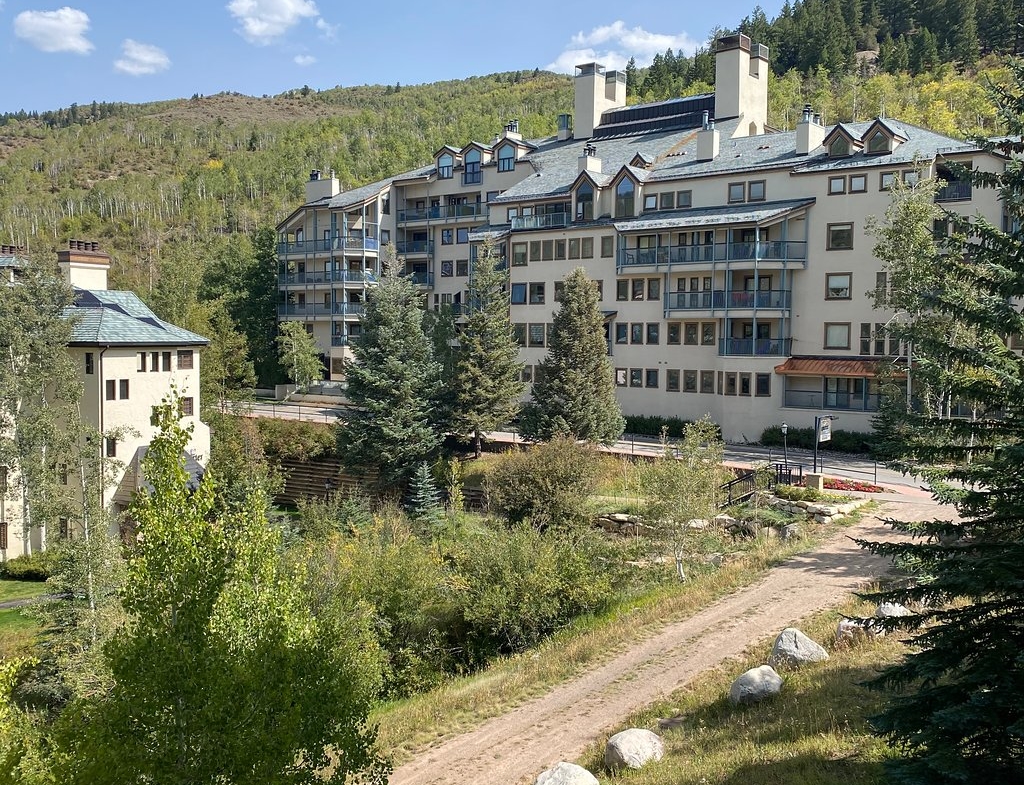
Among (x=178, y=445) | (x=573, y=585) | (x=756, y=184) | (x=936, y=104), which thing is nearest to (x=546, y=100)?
(x=936, y=104)

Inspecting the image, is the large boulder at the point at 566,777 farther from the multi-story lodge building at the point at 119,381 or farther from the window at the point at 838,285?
→ the window at the point at 838,285

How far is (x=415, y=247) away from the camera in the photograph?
69.3 metres

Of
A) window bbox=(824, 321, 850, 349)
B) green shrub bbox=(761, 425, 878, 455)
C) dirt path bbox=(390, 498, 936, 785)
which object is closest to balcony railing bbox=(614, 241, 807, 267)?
window bbox=(824, 321, 850, 349)

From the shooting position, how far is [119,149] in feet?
569

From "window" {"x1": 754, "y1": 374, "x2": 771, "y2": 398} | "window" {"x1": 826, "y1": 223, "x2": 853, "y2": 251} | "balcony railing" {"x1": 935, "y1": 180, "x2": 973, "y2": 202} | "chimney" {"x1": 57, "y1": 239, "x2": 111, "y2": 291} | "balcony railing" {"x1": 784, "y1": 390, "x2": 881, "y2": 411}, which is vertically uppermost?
"balcony railing" {"x1": 935, "y1": 180, "x2": 973, "y2": 202}

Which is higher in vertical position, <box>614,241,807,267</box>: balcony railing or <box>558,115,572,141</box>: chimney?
<box>558,115,572,141</box>: chimney

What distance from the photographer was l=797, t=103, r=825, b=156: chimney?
46.2 meters

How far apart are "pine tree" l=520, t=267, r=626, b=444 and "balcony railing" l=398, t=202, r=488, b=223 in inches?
972

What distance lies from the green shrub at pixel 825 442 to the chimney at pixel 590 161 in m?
19.8

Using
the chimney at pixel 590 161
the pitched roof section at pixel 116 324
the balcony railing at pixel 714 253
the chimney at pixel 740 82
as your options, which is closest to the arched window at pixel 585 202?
the chimney at pixel 590 161

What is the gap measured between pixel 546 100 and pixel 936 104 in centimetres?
9617

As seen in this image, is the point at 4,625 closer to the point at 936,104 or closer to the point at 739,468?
the point at 739,468

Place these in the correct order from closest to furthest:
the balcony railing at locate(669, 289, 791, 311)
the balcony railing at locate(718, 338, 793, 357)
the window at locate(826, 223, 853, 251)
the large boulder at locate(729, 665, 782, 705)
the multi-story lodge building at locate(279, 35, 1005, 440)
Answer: the large boulder at locate(729, 665, 782, 705), the multi-story lodge building at locate(279, 35, 1005, 440), the window at locate(826, 223, 853, 251), the balcony railing at locate(718, 338, 793, 357), the balcony railing at locate(669, 289, 791, 311)

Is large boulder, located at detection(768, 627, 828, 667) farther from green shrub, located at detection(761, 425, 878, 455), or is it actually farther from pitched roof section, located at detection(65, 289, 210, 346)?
pitched roof section, located at detection(65, 289, 210, 346)
